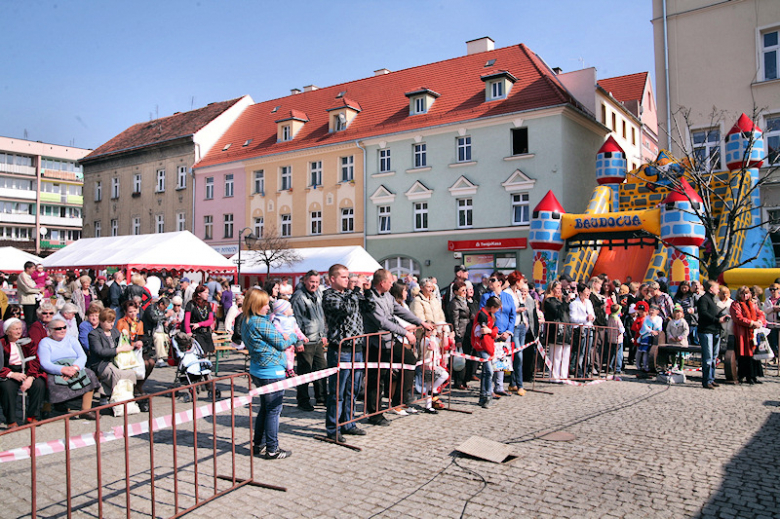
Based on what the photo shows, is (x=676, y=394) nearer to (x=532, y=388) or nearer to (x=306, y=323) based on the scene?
(x=532, y=388)

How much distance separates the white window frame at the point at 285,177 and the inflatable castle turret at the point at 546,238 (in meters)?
18.9

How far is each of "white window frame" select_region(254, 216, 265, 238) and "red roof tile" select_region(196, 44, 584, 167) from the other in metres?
3.86

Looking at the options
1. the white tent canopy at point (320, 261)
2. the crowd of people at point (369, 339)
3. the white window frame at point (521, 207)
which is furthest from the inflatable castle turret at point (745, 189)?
the white tent canopy at point (320, 261)

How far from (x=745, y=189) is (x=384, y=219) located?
17.6m

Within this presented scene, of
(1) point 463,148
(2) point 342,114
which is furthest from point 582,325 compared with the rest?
(2) point 342,114

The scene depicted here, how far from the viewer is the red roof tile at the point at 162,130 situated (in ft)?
139

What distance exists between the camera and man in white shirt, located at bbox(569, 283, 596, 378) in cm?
1128

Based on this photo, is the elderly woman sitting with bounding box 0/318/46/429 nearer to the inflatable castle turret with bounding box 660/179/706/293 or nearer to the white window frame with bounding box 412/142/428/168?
the inflatable castle turret with bounding box 660/179/706/293

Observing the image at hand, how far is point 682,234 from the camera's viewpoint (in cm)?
1839

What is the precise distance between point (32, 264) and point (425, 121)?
21917mm

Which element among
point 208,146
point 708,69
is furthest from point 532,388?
point 208,146

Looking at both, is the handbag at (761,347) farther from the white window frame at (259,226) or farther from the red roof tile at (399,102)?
the white window frame at (259,226)

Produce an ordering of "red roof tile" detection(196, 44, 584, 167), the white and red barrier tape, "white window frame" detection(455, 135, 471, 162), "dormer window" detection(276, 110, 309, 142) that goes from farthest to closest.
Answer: "dormer window" detection(276, 110, 309, 142) < "white window frame" detection(455, 135, 471, 162) < "red roof tile" detection(196, 44, 584, 167) < the white and red barrier tape

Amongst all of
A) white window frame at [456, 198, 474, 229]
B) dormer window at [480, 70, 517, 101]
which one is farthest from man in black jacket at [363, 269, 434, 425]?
dormer window at [480, 70, 517, 101]
